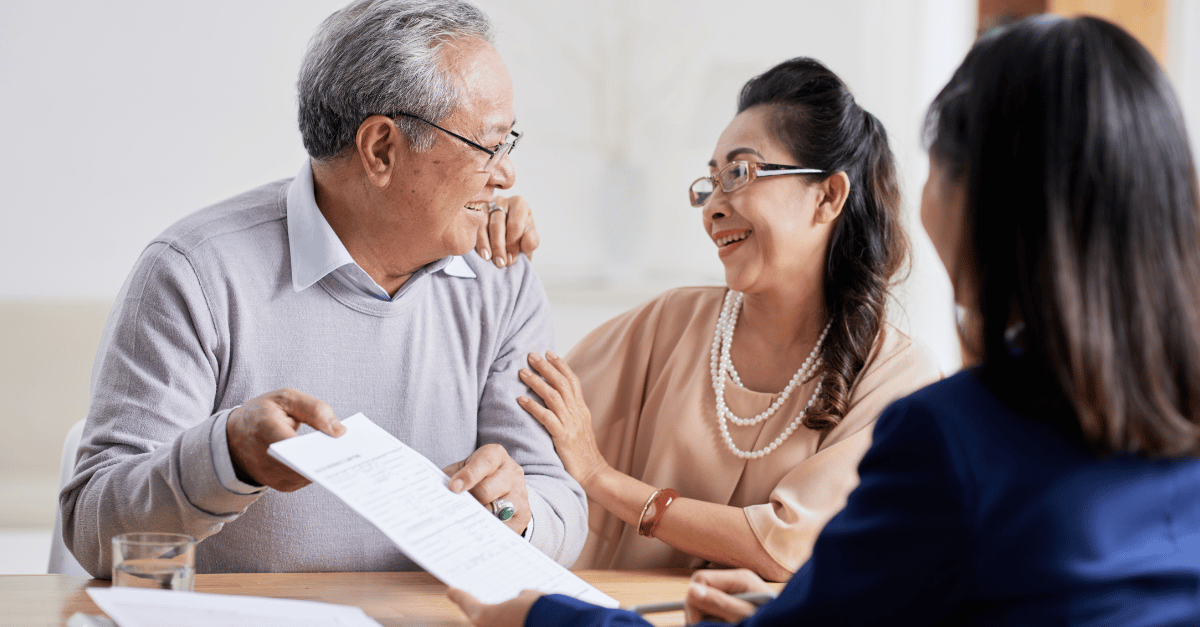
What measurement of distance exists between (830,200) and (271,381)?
3.69 ft

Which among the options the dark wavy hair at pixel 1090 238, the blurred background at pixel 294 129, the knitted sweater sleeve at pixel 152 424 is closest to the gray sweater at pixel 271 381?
the knitted sweater sleeve at pixel 152 424

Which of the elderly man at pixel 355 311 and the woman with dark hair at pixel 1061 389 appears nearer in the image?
the woman with dark hair at pixel 1061 389

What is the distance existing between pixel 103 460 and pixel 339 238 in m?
0.50

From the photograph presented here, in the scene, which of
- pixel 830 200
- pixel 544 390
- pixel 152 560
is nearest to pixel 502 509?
pixel 544 390

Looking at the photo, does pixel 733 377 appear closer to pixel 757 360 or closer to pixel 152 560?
pixel 757 360

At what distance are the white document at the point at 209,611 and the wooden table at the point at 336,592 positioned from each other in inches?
4.1

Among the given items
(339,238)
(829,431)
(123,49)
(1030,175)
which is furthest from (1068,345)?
(123,49)

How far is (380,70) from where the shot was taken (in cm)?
144

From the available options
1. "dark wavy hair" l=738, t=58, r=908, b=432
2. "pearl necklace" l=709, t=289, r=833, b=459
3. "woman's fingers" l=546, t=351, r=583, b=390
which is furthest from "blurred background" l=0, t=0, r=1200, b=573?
"woman's fingers" l=546, t=351, r=583, b=390

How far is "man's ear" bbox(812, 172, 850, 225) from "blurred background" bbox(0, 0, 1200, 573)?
580 mm

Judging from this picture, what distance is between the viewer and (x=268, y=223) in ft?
4.90

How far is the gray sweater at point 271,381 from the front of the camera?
1.22 m

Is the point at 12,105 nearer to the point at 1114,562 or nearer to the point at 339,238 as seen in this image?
the point at 339,238

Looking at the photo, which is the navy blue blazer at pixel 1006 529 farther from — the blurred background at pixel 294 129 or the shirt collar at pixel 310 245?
the blurred background at pixel 294 129
